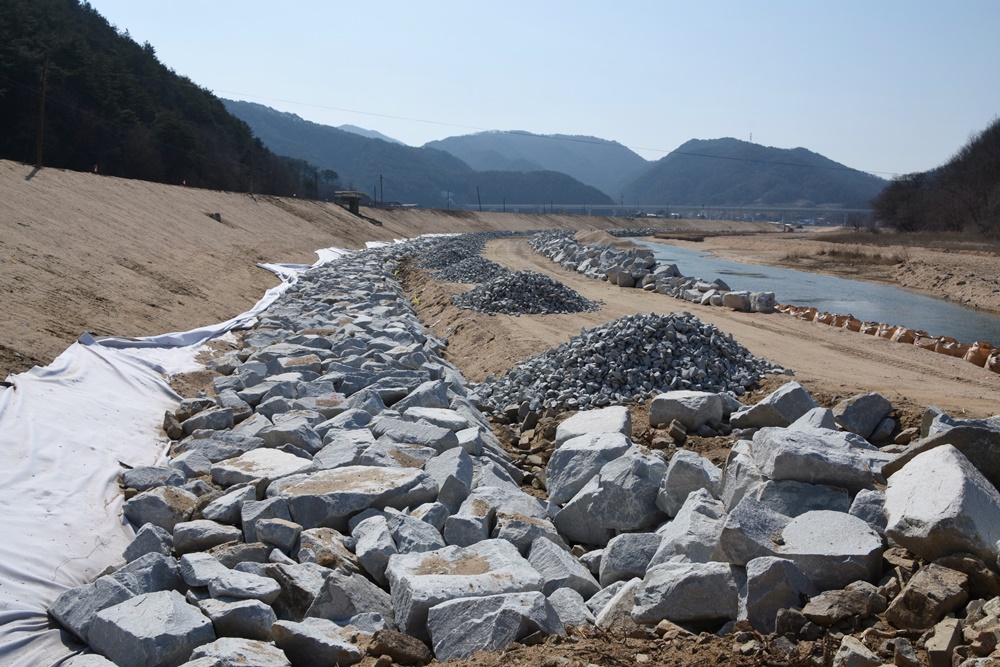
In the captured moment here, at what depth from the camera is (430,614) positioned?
363 cm

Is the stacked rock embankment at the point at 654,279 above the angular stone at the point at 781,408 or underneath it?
above

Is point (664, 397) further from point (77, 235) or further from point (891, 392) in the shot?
point (77, 235)

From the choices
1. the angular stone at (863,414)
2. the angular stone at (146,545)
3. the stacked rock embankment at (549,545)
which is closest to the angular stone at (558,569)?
the stacked rock embankment at (549,545)

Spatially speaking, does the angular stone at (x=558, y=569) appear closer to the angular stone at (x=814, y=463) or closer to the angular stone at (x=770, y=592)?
the angular stone at (x=770, y=592)

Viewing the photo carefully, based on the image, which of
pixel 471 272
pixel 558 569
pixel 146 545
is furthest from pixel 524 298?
pixel 146 545

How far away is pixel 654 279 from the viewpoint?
2031cm

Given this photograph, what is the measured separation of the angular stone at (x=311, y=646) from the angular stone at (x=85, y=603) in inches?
33.6

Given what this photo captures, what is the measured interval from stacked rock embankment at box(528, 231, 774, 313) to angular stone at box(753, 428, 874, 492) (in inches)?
490

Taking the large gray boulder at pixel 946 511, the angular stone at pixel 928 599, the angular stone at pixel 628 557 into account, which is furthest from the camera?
the angular stone at pixel 628 557

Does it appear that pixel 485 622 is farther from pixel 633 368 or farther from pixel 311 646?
pixel 633 368

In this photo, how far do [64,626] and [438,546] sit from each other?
1897 millimetres

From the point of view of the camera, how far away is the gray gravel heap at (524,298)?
13.8m

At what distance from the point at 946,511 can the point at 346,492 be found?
3.29 m

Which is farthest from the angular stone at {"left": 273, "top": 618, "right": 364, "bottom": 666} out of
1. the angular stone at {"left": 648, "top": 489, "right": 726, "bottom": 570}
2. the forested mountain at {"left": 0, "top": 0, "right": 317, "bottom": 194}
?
the forested mountain at {"left": 0, "top": 0, "right": 317, "bottom": 194}
